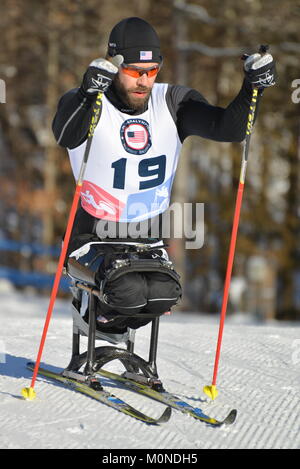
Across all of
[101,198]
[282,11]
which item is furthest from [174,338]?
[282,11]

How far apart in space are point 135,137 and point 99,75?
468 millimetres

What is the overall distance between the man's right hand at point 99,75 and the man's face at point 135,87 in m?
0.25

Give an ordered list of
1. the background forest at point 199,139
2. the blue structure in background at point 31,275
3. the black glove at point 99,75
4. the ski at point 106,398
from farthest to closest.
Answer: the blue structure in background at point 31,275
the background forest at point 199,139
the black glove at point 99,75
the ski at point 106,398

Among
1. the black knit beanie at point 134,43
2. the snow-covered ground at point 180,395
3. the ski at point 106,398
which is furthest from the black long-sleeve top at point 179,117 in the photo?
the snow-covered ground at point 180,395

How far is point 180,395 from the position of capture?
425 cm

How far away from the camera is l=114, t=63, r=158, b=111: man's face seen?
411cm

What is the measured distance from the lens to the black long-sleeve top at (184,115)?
402 cm

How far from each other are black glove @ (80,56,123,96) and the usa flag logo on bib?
339 millimetres

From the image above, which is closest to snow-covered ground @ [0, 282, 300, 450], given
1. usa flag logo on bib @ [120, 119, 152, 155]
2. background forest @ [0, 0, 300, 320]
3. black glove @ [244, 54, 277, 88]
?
usa flag logo on bib @ [120, 119, 152, 155]

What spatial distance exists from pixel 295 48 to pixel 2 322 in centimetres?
1128

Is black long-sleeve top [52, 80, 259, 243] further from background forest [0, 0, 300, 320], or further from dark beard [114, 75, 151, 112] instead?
background forest [0, 0, 300, 320]

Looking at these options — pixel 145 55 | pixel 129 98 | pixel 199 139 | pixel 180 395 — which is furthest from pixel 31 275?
pixel 145 55

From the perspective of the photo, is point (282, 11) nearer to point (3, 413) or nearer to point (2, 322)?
point (2, 322)

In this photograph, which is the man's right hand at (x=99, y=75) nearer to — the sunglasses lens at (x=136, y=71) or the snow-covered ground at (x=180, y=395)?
the sunglasses lens at (x=136, y=71)
